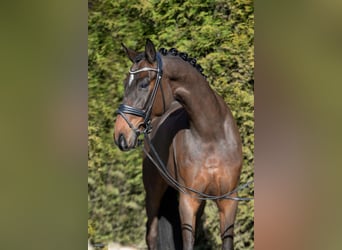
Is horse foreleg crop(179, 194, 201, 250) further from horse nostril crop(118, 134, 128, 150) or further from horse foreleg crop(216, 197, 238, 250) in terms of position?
horse nostril crop(118, 134, 128, 150)

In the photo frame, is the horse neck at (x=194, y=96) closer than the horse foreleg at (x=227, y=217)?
Yes

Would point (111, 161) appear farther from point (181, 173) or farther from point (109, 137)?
point (181, 173)

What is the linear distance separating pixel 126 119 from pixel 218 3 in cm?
193

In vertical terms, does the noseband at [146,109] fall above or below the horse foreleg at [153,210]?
above

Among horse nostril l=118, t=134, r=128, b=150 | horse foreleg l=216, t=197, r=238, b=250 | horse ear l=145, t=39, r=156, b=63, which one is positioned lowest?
horse foreleg l=216, t=197, r=238, b=250

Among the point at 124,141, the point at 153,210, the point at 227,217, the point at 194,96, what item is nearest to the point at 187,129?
the point at 194,96

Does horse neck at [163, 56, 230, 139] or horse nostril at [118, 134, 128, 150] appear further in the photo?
horse neck at [163, 56, 230, 139]

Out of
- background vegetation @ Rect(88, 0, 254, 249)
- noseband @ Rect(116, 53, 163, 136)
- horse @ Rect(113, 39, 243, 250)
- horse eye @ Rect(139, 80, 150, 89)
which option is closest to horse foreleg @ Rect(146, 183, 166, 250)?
horse @ Rect(113, 39, 243, 250)

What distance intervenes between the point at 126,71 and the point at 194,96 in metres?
1.67

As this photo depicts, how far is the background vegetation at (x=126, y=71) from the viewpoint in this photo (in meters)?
4.93

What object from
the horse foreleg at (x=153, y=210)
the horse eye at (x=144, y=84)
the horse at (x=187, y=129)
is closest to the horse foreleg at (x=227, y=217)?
the horse at (x=187, y=129)

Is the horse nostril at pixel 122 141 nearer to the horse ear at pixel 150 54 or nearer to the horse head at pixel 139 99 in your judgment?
the horse head at pixel 139 99

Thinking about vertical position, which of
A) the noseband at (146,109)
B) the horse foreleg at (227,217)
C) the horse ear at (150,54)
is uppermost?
the horse ear at (150,54)

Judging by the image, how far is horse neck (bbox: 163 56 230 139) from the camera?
3652 millimetres
